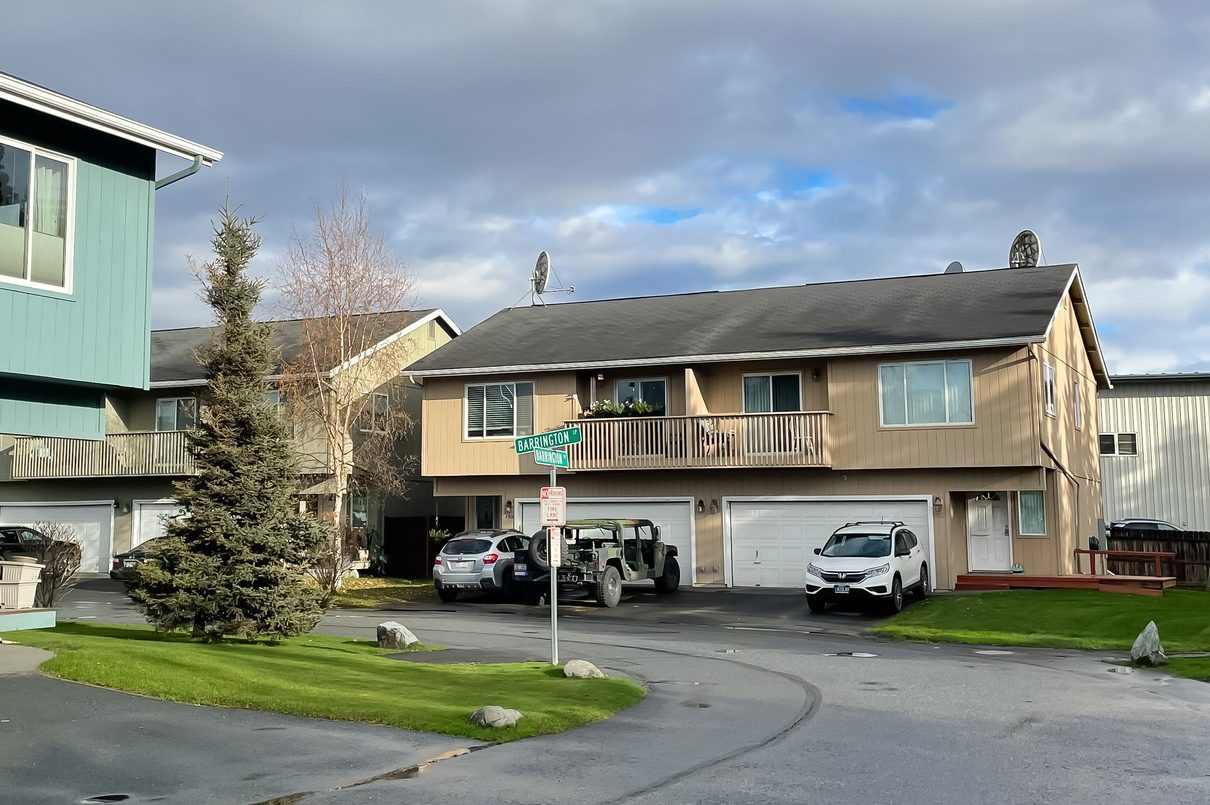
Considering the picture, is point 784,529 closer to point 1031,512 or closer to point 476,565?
point 1031,512

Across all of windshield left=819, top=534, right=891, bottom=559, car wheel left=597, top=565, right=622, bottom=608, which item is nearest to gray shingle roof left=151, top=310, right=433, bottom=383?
car wheel left=597, top=565, right=622, bottom=608

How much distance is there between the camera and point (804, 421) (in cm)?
2758

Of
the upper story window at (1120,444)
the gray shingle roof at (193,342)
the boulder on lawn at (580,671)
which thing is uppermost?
the gray shingle roof at (193,342)

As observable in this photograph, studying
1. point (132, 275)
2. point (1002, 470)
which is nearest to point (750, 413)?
point (1002, 470)

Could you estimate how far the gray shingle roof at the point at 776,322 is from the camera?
91.0ft

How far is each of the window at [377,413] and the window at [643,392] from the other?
7.74m

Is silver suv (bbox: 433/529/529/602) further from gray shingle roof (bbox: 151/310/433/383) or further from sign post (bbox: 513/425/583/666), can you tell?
sign post (bbox: 513/425/583/666)

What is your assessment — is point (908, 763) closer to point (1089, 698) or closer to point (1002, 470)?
point (1089, 698)

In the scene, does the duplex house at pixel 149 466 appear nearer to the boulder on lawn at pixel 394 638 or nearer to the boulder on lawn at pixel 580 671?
the boulder on lawn at pixel 394 638

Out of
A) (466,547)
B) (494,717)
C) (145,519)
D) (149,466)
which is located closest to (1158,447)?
(466,547)

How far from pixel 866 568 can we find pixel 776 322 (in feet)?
33.7

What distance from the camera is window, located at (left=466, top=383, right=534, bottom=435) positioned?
1225 inches

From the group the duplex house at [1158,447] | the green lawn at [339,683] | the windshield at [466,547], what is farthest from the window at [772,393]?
the duplex house at [1158,447]

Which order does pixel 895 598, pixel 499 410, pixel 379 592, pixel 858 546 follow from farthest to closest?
pixel 499 410 < pixel 379 592 < pixel 858 546 < pixel 895 598
